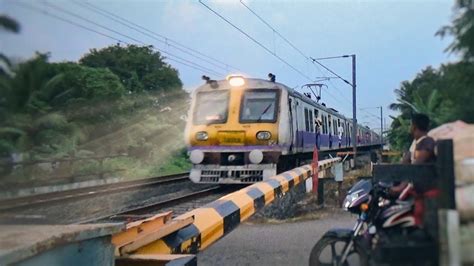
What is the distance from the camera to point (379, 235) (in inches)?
42.1

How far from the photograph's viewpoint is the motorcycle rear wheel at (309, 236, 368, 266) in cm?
114

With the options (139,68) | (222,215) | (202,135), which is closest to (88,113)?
(139,68)

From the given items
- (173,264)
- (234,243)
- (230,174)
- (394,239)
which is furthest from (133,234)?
(394,239)

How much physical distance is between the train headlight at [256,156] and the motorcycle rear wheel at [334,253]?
3.92 ft

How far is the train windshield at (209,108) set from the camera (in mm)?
2175

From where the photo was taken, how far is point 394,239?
0.97 meters

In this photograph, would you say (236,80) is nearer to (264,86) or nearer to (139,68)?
(264,86)

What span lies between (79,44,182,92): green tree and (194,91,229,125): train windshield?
607mm

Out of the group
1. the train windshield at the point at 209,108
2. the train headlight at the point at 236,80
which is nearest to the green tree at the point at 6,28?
the train headlight at the point at 236,80

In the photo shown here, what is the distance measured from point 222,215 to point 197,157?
800mm

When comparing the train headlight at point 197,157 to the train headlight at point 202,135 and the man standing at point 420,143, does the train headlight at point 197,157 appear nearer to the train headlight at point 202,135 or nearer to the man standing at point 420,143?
the train headlight at point 202,135

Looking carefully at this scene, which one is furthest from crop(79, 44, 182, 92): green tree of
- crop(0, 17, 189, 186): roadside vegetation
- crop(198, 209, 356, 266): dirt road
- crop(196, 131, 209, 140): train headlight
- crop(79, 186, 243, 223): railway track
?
crop(79, 186, 243, 223): railway track

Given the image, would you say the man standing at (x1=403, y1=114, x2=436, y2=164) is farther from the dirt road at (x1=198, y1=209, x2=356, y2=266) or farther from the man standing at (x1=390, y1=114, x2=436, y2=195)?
the dirt road at (x1=198, y1=209, x2=356, y2=266)

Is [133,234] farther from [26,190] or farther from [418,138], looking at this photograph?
[418,138]
